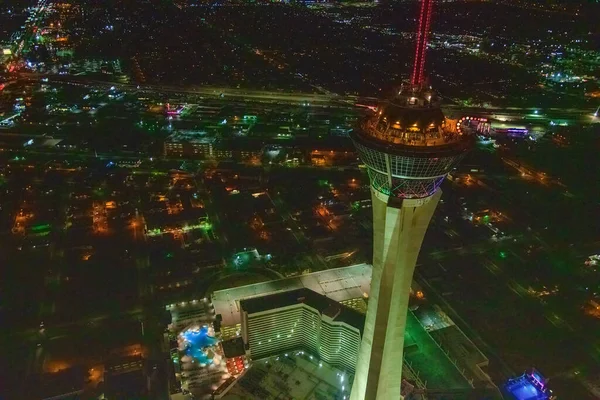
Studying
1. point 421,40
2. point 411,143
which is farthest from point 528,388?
point 421,40

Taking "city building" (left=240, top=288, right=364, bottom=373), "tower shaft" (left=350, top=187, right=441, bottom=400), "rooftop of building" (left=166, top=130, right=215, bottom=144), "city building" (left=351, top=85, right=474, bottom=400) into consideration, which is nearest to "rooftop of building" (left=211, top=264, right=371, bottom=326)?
"city building" (left=240, top=288, right=364, bottom=373)

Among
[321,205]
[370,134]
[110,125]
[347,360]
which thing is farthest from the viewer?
[110,125]

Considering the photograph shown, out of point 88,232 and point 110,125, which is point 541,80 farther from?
point 88,232

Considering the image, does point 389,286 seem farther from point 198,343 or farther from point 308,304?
point 198,343

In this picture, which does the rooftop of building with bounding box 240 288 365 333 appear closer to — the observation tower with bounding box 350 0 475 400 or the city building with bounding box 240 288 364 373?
the city building with bounding box 240 288 364 373

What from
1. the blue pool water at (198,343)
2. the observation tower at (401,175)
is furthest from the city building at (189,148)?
the observation tower at (401,175)

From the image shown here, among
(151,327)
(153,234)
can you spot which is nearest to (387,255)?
(151,327)
